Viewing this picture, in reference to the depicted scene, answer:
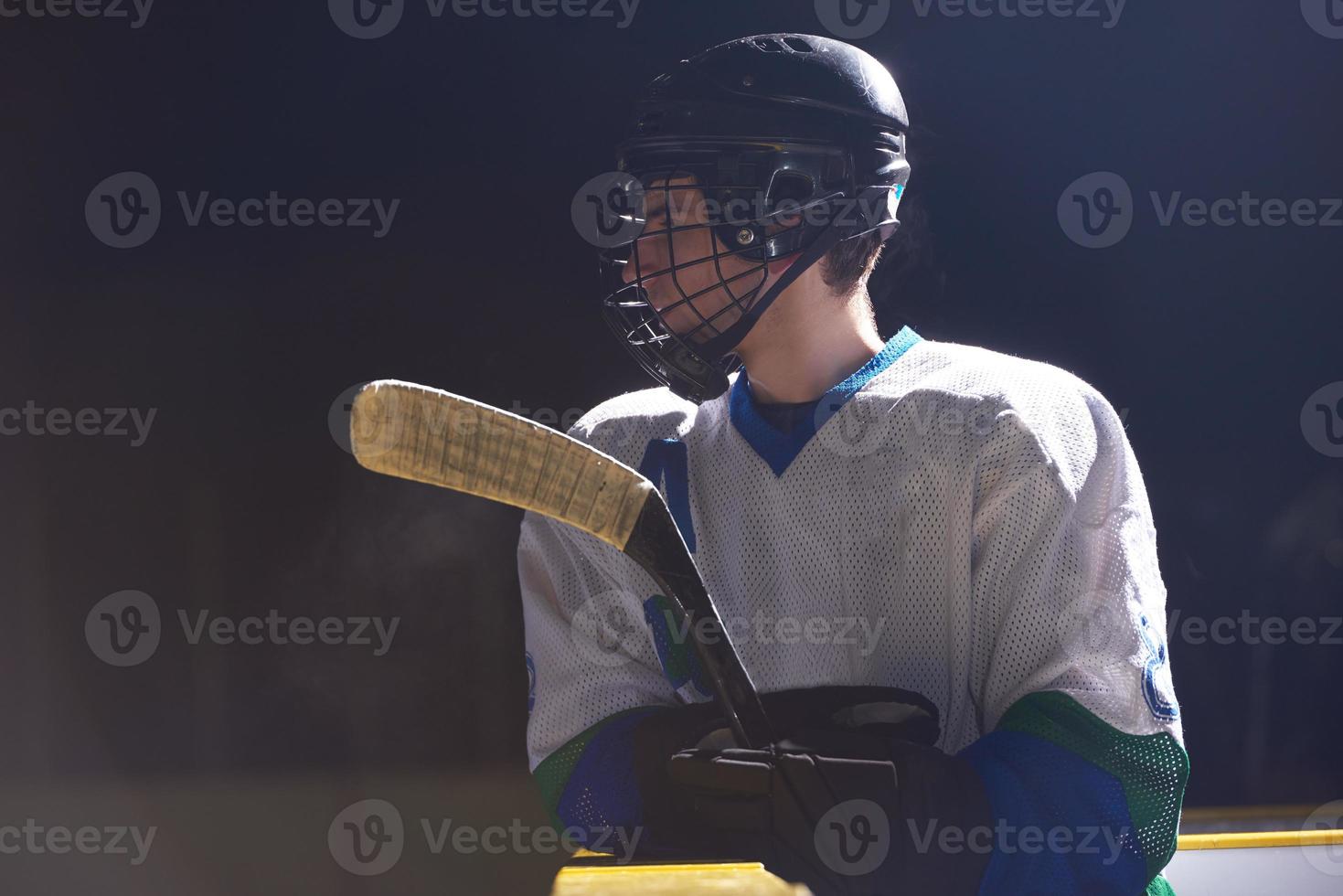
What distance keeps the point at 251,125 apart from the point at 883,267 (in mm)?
1351

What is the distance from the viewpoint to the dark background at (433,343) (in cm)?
253

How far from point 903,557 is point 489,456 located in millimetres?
537

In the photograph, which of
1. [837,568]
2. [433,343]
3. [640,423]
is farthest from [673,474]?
[433,343]

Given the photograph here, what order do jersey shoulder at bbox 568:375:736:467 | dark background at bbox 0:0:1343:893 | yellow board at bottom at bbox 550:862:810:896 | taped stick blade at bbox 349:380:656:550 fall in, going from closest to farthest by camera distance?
yellow board at bottom at bbox 550:862:810:896
taped stick blade at bbox 349:380:656:550
jersey shoulder at bbox 568:375:736:467
dark background at bbox 0:0:1343:893

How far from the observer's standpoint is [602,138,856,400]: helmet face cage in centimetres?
142

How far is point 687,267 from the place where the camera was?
1431 mm

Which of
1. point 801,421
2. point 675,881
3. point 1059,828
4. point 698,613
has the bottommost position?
point 1059,828

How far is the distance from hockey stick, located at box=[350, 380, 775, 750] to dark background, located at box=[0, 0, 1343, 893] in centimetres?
151

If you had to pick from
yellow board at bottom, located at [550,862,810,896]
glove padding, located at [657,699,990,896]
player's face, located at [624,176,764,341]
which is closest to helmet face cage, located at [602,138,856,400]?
player's face, located at [624,176,764,341]

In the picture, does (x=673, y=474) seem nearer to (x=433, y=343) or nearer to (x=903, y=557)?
(x=903, y=557)

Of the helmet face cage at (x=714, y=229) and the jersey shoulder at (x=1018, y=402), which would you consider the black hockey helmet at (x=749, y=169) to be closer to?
the helmet face cage at (x=714, y=229)

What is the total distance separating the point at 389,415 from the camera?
1.00 meters

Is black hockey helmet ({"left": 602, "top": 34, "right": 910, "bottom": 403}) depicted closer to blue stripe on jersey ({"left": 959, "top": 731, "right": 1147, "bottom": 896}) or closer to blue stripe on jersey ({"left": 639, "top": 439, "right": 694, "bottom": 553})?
blue stripe on jersey ({"left": 639, "top": 439, "right": 694, "bottom": 553})

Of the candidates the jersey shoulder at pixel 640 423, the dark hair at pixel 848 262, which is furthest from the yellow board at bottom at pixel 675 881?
the dark hair at pixel 848 262
